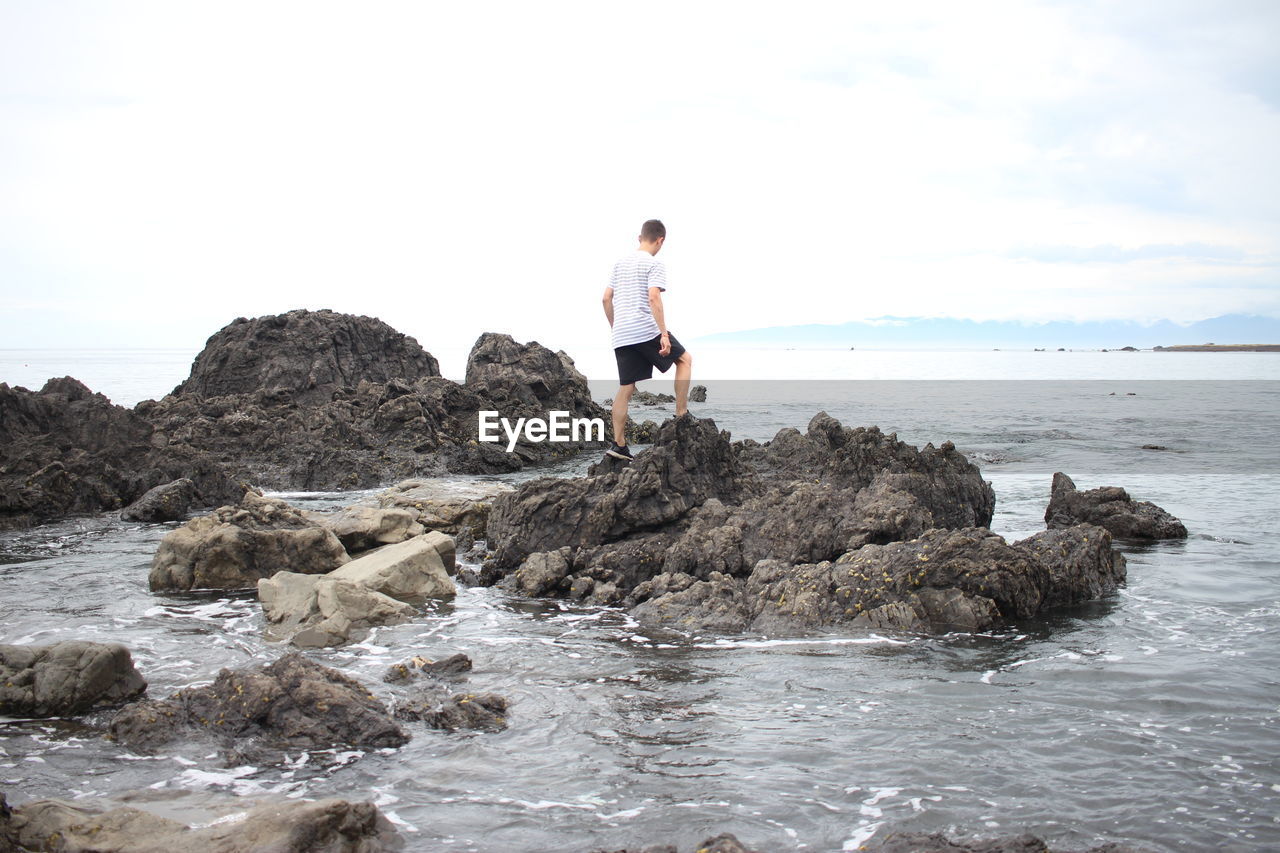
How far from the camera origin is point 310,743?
524 centimetres

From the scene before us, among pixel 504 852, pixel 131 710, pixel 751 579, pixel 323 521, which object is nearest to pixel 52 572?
pixel 323 521

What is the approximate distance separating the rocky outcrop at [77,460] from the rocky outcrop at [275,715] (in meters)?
9.28

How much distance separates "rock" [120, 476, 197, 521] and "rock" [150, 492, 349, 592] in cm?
377

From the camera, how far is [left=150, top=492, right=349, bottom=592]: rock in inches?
376

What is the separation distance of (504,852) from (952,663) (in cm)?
376

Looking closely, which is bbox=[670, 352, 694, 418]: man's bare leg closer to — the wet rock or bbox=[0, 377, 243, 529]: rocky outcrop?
the wet rock

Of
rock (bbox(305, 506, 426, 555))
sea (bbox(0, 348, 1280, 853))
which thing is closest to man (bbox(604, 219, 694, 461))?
rock (bbox(305, 506, 426, 555))

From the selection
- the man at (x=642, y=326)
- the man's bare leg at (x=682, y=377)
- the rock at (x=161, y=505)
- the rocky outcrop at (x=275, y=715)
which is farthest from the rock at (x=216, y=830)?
the rock at (x=161, y=505)

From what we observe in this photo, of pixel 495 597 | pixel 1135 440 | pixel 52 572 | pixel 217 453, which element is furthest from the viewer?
pixel 1135 440

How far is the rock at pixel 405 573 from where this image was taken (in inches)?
354

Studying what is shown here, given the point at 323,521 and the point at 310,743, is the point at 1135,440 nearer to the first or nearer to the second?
the point at 323,521

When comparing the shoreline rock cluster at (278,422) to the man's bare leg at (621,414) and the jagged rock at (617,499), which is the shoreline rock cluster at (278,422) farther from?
the man's bare leg at (621,414)

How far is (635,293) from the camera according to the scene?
1114 centimetres

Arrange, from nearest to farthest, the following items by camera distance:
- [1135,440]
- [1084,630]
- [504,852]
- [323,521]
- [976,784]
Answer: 1. [504,852]
2. [976,784]
3. [1084,630]
4. [323,521]
5. [1135,440]
